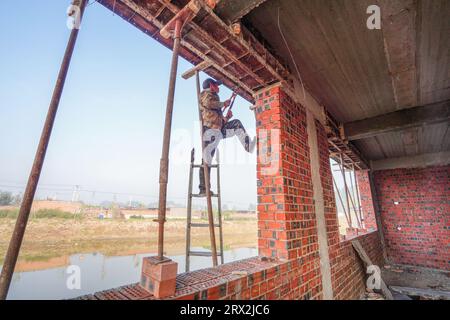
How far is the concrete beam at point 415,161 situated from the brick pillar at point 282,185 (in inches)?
238

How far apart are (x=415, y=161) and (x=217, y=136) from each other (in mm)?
7040

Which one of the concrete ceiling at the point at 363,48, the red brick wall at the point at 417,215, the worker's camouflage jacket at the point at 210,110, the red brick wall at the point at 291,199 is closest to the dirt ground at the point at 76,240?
the red brick wall at the point at 417,215

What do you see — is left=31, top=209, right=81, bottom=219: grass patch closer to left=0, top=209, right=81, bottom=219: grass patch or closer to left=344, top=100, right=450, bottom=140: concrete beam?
left=0, top=209, right=81, bottom=219: grass patch

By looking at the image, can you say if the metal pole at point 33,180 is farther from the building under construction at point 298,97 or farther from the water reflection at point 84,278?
the water reflection at point 84,278

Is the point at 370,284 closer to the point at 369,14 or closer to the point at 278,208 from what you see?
the point at 278,208

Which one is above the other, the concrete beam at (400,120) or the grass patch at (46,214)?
the concrete beam at (400,120)

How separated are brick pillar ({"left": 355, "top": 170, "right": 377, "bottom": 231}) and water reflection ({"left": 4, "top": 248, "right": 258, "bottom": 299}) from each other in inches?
321

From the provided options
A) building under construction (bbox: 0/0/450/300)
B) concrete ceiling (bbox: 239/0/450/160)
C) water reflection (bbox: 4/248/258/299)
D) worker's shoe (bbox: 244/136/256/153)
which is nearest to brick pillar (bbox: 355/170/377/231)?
building under construction (bbox: 0/0/450/300)

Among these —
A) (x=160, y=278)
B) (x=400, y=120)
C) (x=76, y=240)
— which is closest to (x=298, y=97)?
(x=400, y=120)

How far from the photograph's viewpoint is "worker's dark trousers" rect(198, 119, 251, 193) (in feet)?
9.37

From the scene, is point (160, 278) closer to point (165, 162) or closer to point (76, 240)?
point (165, 162)

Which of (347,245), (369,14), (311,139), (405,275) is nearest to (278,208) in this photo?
(311,139)

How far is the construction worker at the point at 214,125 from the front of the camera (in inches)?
112
